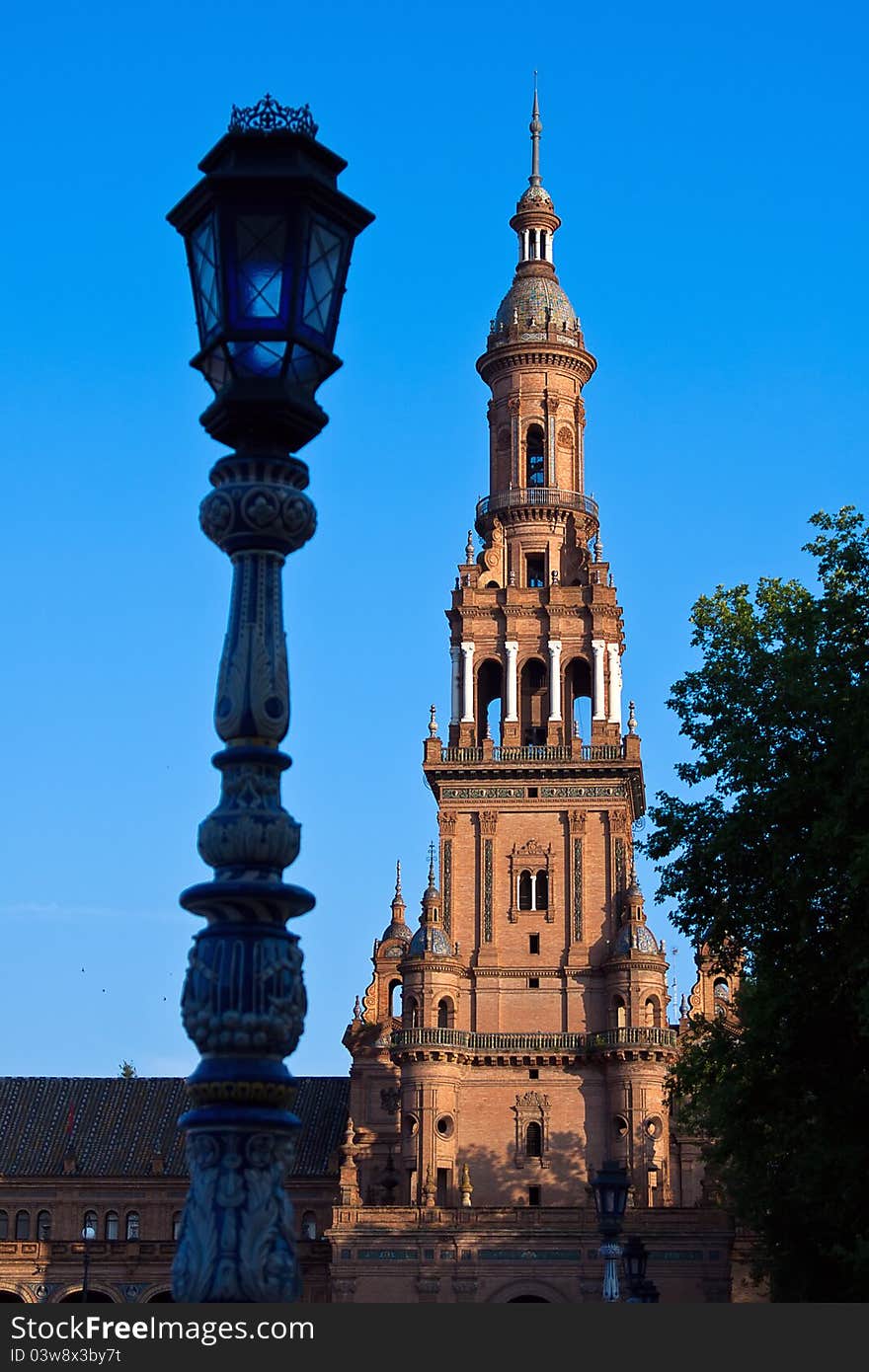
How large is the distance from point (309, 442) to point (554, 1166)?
71.3 meters

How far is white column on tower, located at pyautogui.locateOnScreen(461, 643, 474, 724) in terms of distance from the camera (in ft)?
293

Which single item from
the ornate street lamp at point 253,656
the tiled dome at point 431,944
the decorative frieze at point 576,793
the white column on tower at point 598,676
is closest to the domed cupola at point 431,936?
the tiled dome at point 431,944

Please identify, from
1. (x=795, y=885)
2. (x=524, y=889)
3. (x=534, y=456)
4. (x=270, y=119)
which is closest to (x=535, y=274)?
(x=534, y=456)

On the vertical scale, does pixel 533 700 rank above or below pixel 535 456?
below

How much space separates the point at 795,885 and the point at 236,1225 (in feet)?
95.7

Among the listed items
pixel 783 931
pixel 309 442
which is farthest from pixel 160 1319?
pixel 783 931

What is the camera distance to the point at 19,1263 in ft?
300

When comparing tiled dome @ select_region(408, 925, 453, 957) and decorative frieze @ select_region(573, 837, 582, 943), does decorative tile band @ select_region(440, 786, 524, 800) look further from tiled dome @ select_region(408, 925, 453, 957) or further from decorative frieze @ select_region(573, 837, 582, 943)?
tiled dome @ select_region(408, 925, 453, 957)

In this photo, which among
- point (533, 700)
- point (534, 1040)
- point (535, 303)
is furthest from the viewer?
point (535, 303)

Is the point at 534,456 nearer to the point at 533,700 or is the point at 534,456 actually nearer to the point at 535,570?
the point at 535,570

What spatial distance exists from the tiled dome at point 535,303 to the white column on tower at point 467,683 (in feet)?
56.6

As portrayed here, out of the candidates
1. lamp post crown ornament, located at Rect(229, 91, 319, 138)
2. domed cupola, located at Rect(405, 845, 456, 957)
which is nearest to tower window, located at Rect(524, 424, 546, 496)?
domed cupola, located at Rect(405, 845, 456, 957)

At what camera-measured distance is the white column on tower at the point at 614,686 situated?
292 feet

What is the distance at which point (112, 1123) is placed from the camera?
102625 millimetres
